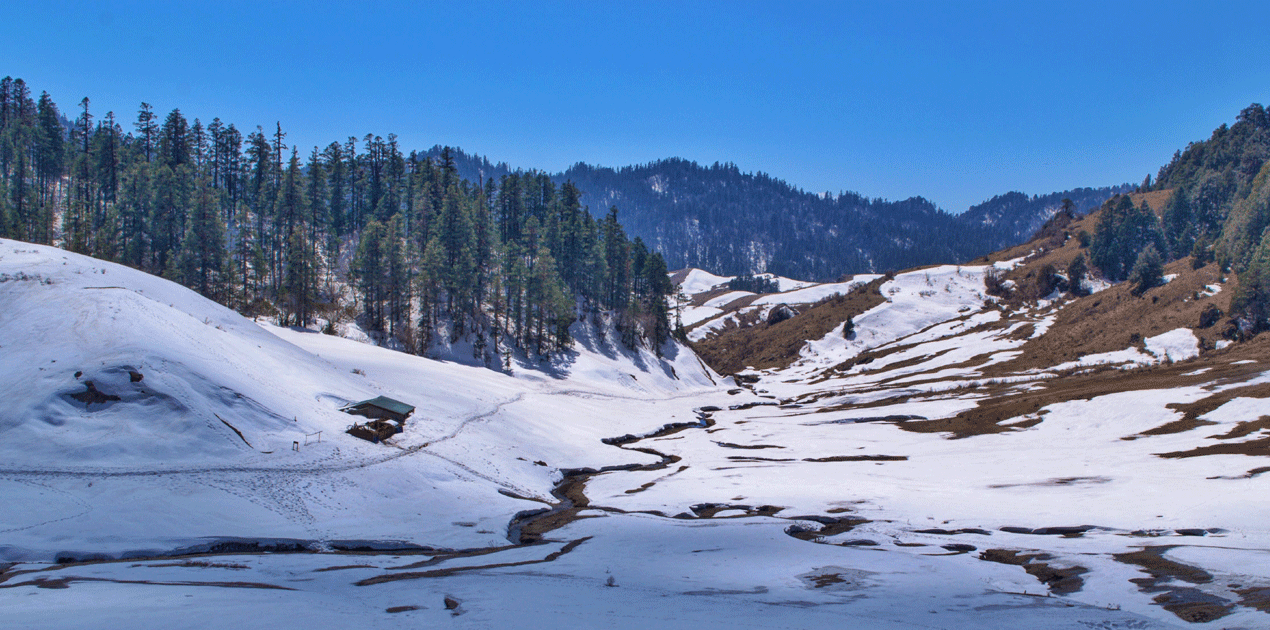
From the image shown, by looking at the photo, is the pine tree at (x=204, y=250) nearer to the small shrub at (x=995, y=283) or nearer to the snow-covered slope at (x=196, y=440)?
the snow-covered slope at (x=196, y=440)

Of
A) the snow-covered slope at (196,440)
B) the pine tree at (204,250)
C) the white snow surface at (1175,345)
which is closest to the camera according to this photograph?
the snow-covered slope at (196,440)

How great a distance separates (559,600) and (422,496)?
571 inches

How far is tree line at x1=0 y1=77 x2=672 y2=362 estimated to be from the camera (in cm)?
6712

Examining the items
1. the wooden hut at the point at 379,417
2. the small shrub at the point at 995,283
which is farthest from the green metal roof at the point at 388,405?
the small shrub at the point at 995,283

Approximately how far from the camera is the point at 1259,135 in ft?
535

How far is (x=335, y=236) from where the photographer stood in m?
87.9

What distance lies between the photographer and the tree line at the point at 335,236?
220 feet

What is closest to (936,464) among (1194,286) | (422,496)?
(422,496)

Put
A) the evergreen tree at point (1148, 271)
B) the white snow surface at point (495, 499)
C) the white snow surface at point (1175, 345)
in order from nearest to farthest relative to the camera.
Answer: the white snow surface at point (495, 499) → the white snow surface at point (1175, 345) → the evergreen tree at point (1148, 271)

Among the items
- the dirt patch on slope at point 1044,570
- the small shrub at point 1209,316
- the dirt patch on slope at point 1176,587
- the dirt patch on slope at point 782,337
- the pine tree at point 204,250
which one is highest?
the pine tree at point 204,250

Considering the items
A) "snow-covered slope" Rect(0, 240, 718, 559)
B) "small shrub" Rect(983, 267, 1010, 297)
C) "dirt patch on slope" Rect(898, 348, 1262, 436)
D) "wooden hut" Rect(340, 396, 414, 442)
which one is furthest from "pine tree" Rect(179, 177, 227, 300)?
"small shrub" Rect(983, 267, 1010, 297)

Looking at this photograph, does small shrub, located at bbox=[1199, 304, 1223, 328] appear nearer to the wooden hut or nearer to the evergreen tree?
the evergreen tree

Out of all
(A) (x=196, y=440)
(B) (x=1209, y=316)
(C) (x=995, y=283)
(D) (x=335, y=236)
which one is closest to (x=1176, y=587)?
(A) (x=196, y=440)

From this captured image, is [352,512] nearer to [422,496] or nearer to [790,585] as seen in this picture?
[422,496]
